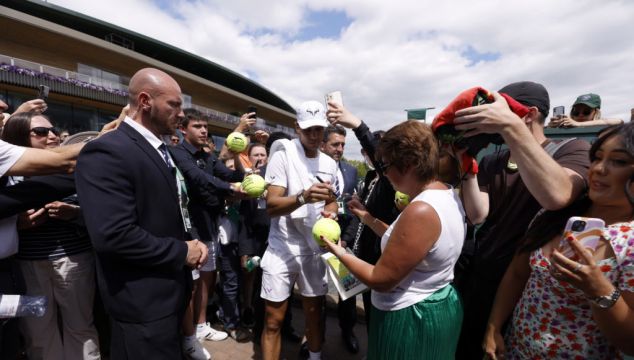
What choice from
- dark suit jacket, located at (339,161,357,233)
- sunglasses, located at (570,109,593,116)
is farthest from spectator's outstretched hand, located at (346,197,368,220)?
sunglasses, located at (570,109,593,116)

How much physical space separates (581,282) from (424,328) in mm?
764

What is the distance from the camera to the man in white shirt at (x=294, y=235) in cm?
255

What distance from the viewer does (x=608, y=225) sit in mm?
1299

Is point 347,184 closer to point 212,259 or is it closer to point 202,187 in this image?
point 202,187

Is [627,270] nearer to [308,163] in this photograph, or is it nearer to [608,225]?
[608,225]

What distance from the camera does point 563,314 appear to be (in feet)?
4.58

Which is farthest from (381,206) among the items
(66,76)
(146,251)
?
(66,76)

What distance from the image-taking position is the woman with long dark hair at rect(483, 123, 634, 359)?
3.73 ft

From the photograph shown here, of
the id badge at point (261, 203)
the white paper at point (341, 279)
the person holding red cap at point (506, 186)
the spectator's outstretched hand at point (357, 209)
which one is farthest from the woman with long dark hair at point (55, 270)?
the person holding red cap at point (506, 186)

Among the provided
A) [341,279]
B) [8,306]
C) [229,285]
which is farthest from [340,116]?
[229,285]

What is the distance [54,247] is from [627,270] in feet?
11.3

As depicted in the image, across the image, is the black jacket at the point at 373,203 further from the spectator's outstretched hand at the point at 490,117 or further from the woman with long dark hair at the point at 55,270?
the woman with long dark hair at the point at 55,270

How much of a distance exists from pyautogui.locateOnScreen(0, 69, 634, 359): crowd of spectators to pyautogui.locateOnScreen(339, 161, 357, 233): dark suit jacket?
66 cm

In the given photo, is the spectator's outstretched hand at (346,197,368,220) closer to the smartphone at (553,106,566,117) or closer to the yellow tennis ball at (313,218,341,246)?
the yellow tennis ball at (313,218,341,246)
